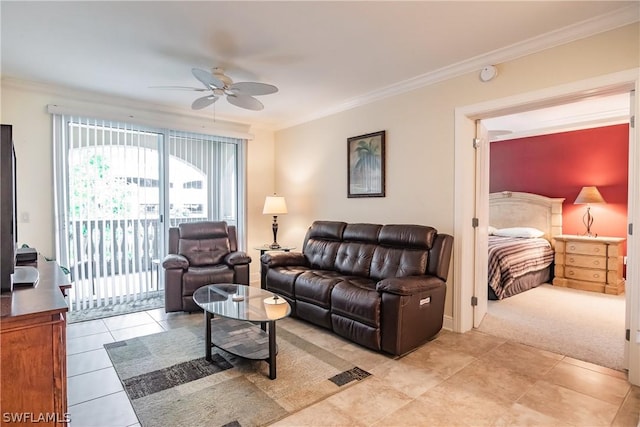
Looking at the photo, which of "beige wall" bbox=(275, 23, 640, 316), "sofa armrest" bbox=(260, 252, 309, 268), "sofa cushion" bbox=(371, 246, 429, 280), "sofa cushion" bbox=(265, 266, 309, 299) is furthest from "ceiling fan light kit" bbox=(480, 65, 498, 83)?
"sofa armrest" bbox=(260, 252, 309, 268)

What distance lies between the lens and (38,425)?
130 cm

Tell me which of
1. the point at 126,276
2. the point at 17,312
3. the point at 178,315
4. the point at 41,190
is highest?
the point at 41,190

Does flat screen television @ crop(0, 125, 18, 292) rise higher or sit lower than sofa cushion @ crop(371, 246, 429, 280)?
higher

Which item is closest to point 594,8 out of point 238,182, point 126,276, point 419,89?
point 419,89

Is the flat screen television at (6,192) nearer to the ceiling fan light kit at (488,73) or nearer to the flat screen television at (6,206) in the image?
the flat screen television at (6,206)

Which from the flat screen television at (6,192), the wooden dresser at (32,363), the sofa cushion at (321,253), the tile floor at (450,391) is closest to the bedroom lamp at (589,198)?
the tile floor at (450,391)

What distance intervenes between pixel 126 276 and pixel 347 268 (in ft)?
9.31

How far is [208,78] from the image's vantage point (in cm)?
272

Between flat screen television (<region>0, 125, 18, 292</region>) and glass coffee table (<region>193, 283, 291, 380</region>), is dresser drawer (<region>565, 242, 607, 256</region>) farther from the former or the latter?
flat screen television (<region>0, 125, 18, 292</region>)

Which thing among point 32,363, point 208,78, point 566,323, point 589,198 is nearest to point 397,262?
point 566,323

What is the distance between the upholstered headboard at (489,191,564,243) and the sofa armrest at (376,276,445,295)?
384cm

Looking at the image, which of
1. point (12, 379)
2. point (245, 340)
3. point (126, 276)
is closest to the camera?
point (12, 379)

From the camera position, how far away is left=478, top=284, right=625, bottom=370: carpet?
2867mm

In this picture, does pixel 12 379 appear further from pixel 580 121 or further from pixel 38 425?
pixel 580 121
